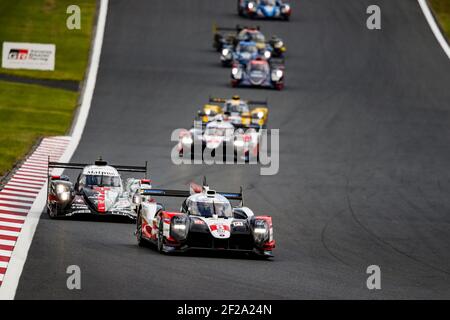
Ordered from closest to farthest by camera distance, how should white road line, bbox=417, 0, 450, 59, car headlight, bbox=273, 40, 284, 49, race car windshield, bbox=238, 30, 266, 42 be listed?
race car windshield, bbox=238, 30, 266, 42 < car headlight, bbox=273, 40, 284, 49 < white road line, bbox=417, 0, 450, 59

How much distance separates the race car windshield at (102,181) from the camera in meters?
30.9

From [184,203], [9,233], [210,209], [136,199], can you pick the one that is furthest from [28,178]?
[210,209]

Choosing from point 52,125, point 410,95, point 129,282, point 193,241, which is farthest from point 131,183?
point 410,95

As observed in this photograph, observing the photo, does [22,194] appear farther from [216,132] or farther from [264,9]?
[264,9]

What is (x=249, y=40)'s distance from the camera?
61.1m

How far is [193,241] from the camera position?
25859 millimetres

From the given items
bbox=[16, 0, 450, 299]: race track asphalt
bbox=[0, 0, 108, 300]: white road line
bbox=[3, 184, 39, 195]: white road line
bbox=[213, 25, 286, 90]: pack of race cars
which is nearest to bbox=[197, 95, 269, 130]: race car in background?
bbox=[16, 0, 450, 299]: race track asphalt

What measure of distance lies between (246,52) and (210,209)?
33.1 metres

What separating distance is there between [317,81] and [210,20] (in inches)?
491

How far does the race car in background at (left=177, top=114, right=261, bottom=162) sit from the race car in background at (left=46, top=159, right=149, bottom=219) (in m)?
10.8

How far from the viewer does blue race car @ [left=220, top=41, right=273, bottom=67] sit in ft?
194

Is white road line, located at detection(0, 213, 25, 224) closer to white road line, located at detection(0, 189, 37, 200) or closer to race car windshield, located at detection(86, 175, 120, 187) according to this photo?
race car windshield, located at detection(86, 175, 120, 187)

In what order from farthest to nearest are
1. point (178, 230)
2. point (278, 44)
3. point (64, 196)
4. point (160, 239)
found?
point (278, 44), point (64, 196), point (160, 239), point (178, 230)

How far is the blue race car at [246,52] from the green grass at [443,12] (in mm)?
12244
